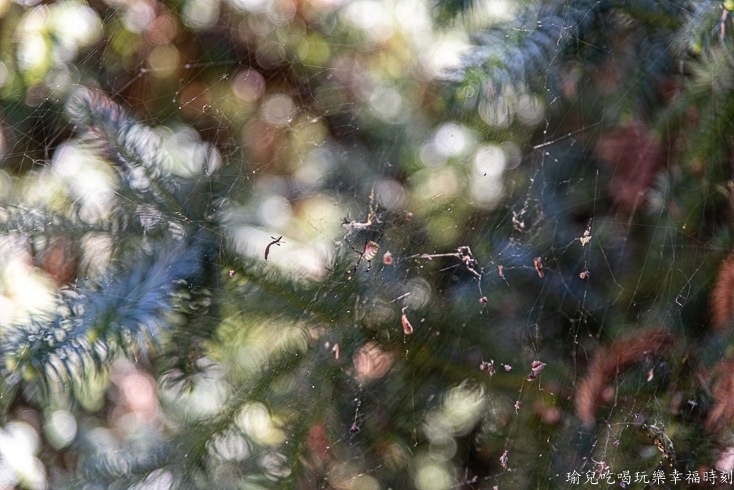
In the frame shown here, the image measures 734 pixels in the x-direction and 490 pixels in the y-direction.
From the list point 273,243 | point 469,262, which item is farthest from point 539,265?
point 273,243

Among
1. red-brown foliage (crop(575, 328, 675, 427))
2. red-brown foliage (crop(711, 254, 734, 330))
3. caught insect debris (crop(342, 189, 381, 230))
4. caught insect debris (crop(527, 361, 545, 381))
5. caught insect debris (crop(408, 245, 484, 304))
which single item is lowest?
caught insect debris (crop(527, 361, 545, 381))

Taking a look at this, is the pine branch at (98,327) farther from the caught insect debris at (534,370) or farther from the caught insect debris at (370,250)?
the caught insect debris at (534,370)

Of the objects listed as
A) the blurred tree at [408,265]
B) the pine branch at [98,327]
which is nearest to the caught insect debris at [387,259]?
the blurred tree at [408,265]

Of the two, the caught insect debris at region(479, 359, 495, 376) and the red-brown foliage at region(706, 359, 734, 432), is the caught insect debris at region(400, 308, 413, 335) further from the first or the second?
the red-brown foliage at region(706, 359, 734, 432)

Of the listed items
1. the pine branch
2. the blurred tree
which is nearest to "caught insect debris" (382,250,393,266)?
the blurred tree

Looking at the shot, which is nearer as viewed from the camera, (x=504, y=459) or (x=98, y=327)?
(x=98, y=327)

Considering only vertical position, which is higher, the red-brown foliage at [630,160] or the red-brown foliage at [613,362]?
the red-brown foliage at [630,160]

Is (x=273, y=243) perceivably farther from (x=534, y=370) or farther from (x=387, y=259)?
(x=534, y=370)
